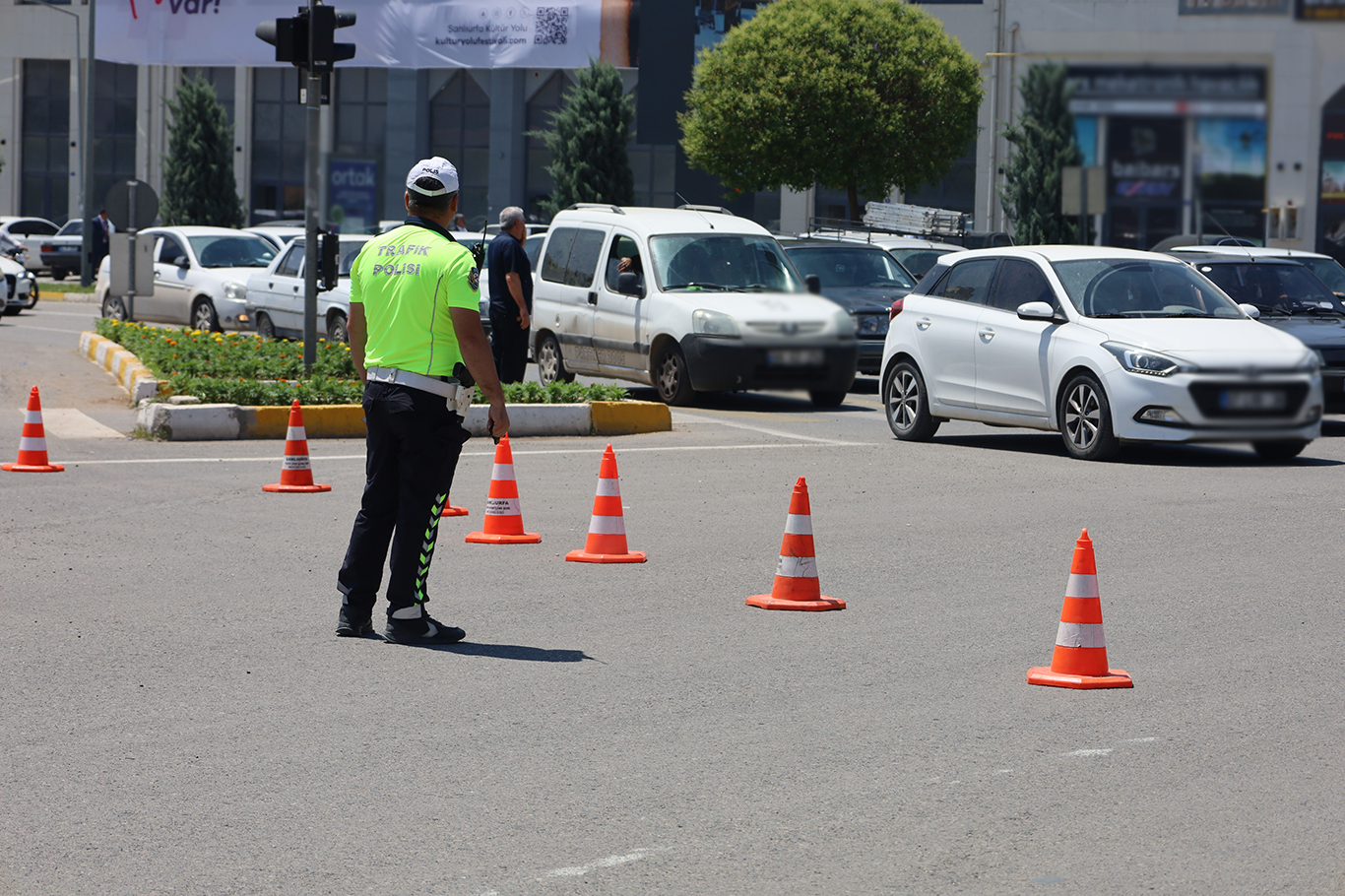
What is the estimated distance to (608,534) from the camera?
353 inches

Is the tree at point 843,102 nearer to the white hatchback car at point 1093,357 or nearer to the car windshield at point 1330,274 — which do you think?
the car windshield at point 1330,274

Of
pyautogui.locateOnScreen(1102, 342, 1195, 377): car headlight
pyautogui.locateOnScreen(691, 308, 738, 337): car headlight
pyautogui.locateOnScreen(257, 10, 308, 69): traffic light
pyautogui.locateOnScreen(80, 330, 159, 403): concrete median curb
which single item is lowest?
pyautogui.locateOnScreen(80, 330, 159, 403): concrete median curb

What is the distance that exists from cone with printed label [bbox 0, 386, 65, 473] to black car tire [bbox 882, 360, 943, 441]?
693 centimetres

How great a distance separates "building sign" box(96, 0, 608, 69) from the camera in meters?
52.2

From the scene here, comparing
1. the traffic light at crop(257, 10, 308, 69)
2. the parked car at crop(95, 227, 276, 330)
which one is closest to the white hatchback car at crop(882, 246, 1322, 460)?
the traffic light at crop(257, 10, 308, 69)

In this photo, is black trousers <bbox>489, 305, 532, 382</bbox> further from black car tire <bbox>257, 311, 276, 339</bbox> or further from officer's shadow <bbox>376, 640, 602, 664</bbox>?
black car tire <bbox>257, 311, 276, 339</bbox>

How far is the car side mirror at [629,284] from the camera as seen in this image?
1673 cm

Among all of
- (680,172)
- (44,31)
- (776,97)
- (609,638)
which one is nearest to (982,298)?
(609,638)

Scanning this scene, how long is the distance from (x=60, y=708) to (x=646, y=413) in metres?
9.69

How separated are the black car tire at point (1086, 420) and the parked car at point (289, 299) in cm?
1153

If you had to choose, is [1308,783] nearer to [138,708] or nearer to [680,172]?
[138,708]

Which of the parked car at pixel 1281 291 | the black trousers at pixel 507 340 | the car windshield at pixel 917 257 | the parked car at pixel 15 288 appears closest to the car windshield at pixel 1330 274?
the parked car at pixel 1281 291

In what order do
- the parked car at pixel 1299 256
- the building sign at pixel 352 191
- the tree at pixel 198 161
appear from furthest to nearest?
1. the tree at pixel 198 161
2. the parked car at pixel 1299 256
3. the building sign at pixel 352 191

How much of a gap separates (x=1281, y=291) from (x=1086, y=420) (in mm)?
5041
